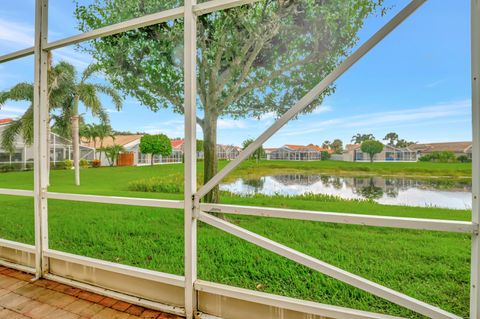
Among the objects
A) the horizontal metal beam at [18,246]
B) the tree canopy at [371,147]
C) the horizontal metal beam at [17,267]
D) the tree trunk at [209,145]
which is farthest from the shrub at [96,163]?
the tree canopy at [371,147]

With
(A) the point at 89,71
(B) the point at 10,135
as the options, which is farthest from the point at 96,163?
(A) the point at 89,71

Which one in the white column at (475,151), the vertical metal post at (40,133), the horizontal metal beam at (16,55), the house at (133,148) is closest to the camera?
the white column at (475,151)

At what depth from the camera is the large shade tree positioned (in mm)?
2193

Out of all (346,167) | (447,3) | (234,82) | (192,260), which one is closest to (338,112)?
(346,167)

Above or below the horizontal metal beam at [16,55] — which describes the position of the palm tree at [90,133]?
below

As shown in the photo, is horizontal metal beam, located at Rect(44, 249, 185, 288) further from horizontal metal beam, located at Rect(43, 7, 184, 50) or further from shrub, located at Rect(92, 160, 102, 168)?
horizontal metal beam, located at Rect(43, 7, 184, 50)

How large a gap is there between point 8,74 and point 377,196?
13.2 feet

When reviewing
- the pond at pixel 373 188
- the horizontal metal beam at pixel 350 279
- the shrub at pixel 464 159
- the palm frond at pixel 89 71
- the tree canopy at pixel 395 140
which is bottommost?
the horizontal metal beam at pixel 350 279

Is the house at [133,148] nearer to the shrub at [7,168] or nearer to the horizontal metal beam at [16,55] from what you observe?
the shrub at [7,168]

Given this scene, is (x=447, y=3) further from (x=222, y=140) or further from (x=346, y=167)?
A: (x=222, y=140)

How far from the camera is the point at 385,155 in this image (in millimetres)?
1750

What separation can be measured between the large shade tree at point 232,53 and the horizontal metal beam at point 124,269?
77 cm

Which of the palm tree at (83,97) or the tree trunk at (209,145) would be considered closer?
the tree trunk at (209,145)

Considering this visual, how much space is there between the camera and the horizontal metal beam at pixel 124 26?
1610 millimetres
